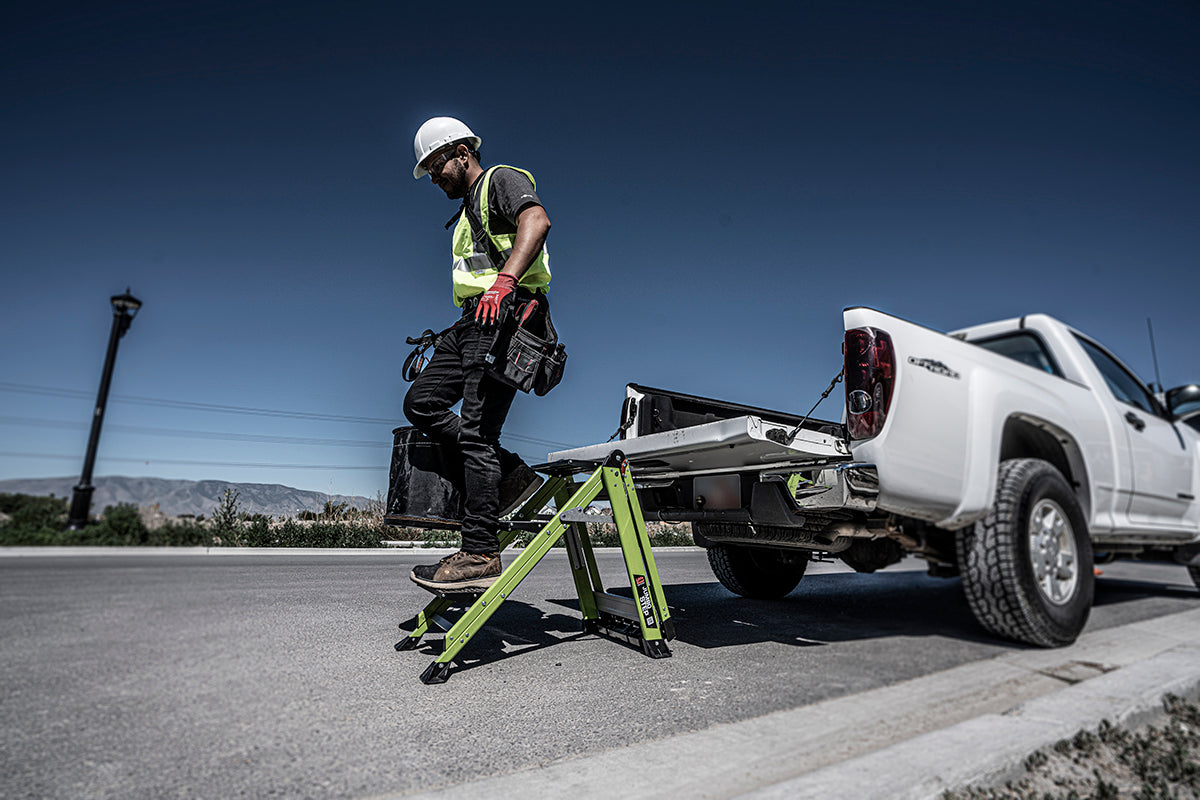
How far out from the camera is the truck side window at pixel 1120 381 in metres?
4.53

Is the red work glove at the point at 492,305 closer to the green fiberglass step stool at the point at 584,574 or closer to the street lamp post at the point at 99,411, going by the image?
the green fiberglass step stool at the point at 584,574

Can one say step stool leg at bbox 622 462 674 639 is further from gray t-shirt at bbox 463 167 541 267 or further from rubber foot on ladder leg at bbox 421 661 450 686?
gray t-shirt at bbox 463 167 541 267

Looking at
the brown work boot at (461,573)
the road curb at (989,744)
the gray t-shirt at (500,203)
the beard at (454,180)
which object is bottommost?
the road curb at (989,744)

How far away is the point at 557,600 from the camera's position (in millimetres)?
4730

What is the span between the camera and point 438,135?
3205 millimetres

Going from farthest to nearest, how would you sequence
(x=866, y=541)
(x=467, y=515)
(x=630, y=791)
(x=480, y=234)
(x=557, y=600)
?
(x=557, y=600) → (x=866, y=541) → (x=480, y=234) → (x=467, y=515) → (x=630, y=791)

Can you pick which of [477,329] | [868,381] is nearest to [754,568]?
[868,381]

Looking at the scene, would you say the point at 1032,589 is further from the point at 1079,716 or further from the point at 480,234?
the point at 480,234

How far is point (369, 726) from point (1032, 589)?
312 centimetres

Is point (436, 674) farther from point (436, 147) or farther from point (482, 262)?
point (436, 147)

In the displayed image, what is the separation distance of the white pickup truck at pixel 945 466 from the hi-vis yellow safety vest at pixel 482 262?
1.03 m

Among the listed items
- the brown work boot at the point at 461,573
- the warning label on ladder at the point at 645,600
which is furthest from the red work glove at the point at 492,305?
the warning label on ladder at the point at 645,600

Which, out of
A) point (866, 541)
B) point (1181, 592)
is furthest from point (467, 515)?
point (1181, 592)

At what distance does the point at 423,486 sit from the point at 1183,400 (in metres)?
5.76
